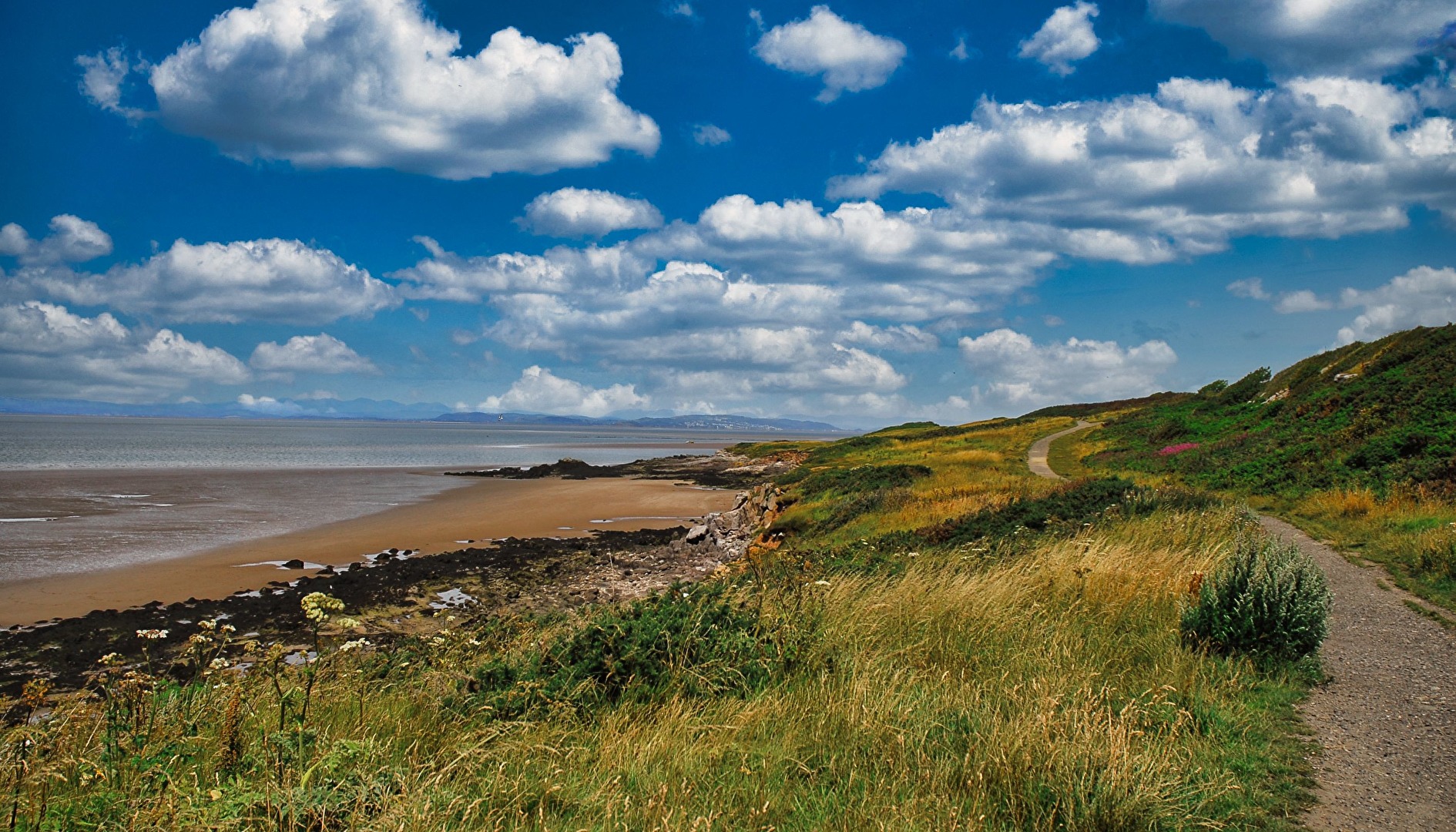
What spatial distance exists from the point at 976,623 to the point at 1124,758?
122 inches

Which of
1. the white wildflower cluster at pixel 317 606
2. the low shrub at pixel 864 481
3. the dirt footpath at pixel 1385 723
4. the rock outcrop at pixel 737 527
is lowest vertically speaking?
the rock outcrop at pixel 737 527

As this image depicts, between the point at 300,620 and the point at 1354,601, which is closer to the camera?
the point at 1354,601

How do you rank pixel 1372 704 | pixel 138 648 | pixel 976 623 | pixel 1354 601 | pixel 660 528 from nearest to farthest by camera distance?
pixel 1372 704 → pixel 976 623 → pixel 1354 601 → pixel 138 648 → pixel 660 528

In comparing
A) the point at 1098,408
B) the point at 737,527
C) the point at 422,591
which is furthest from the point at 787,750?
the point at 1098,408

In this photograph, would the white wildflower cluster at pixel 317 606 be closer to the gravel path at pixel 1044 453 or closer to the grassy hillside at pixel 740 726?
the grassy hillside at pixel 740 726

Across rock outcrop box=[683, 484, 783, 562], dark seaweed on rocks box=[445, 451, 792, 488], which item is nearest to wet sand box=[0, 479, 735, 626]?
dark seaweed on rocks box=[445, 451, 792, 488]

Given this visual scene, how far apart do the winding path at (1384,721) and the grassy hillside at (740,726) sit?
9.4 inches

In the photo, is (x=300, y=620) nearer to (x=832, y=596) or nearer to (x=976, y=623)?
(x=832, y=596)

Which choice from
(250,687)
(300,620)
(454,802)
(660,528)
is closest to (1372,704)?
(454,802)

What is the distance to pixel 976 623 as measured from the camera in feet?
24.7

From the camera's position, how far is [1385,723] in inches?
235

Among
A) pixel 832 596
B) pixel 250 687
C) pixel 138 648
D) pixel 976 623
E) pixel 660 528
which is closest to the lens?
pixel 250 687

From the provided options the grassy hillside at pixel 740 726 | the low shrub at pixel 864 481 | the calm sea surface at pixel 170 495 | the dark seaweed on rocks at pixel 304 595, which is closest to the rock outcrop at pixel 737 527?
the dark seaweed on rocks at pixel 304 595

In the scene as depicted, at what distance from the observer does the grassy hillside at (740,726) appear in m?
4.16
